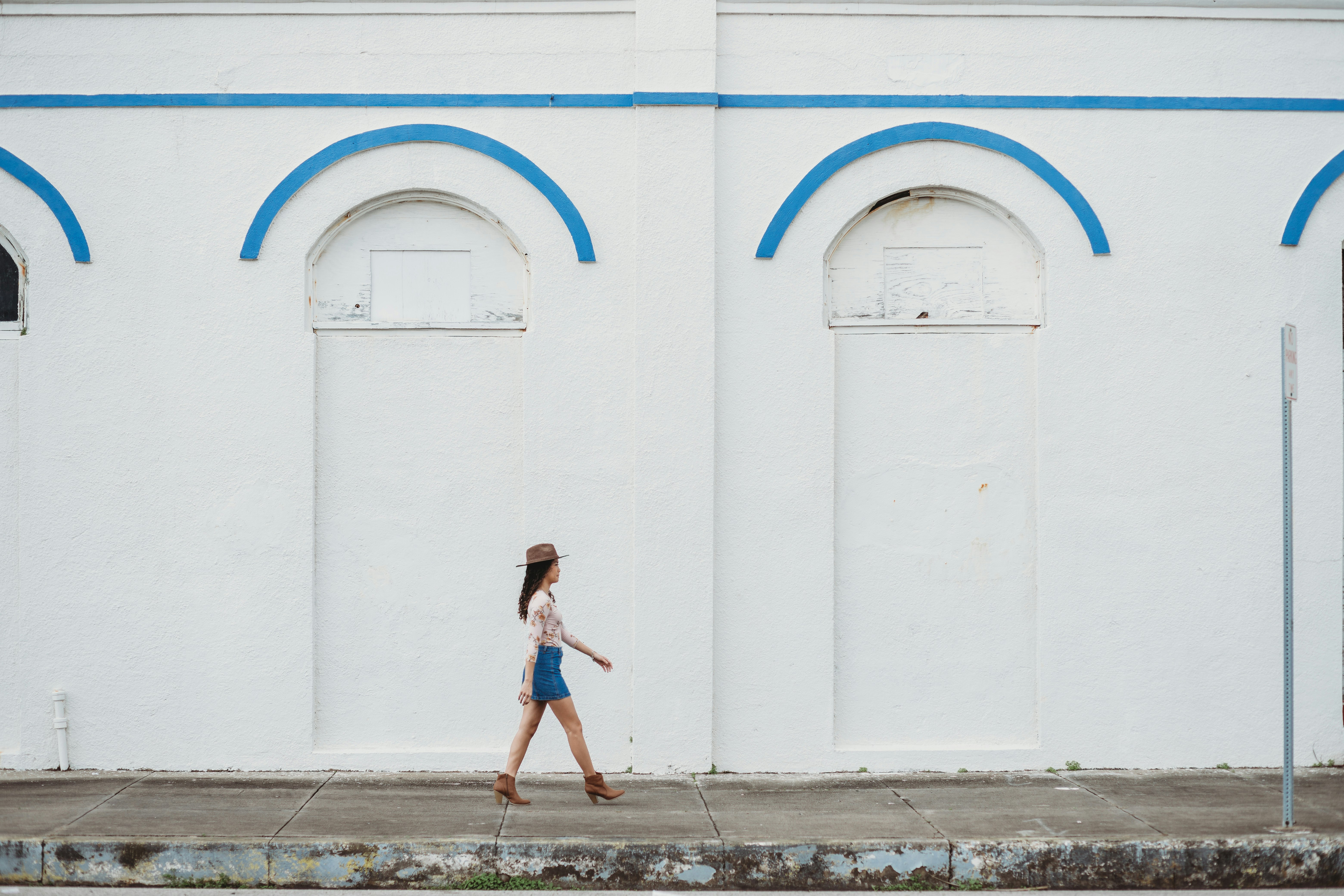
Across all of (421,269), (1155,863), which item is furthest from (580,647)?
(1155,863)

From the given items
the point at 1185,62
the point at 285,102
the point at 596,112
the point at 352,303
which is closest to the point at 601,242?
the point at 596,112

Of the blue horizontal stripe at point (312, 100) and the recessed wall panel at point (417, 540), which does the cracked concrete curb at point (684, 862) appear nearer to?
the recessed wall panel at point (417, 540)

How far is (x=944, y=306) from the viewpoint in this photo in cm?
752

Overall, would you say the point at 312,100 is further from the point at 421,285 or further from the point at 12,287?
the point at 12,287

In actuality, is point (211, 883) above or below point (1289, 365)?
below

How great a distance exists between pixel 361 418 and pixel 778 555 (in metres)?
3.06

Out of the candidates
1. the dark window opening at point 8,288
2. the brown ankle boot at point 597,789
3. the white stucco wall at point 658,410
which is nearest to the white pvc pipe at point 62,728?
the white stucco wall at point 658,410

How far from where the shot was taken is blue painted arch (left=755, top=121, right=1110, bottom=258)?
7293 millimetres

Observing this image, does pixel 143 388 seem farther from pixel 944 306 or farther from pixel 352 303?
pixel 944 306

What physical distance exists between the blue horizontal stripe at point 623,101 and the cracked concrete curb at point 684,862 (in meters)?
4.77

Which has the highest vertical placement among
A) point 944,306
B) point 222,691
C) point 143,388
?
point 944,306

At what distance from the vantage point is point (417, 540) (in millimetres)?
7359

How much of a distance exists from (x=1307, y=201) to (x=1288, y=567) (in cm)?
301

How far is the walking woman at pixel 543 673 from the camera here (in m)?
6.19
